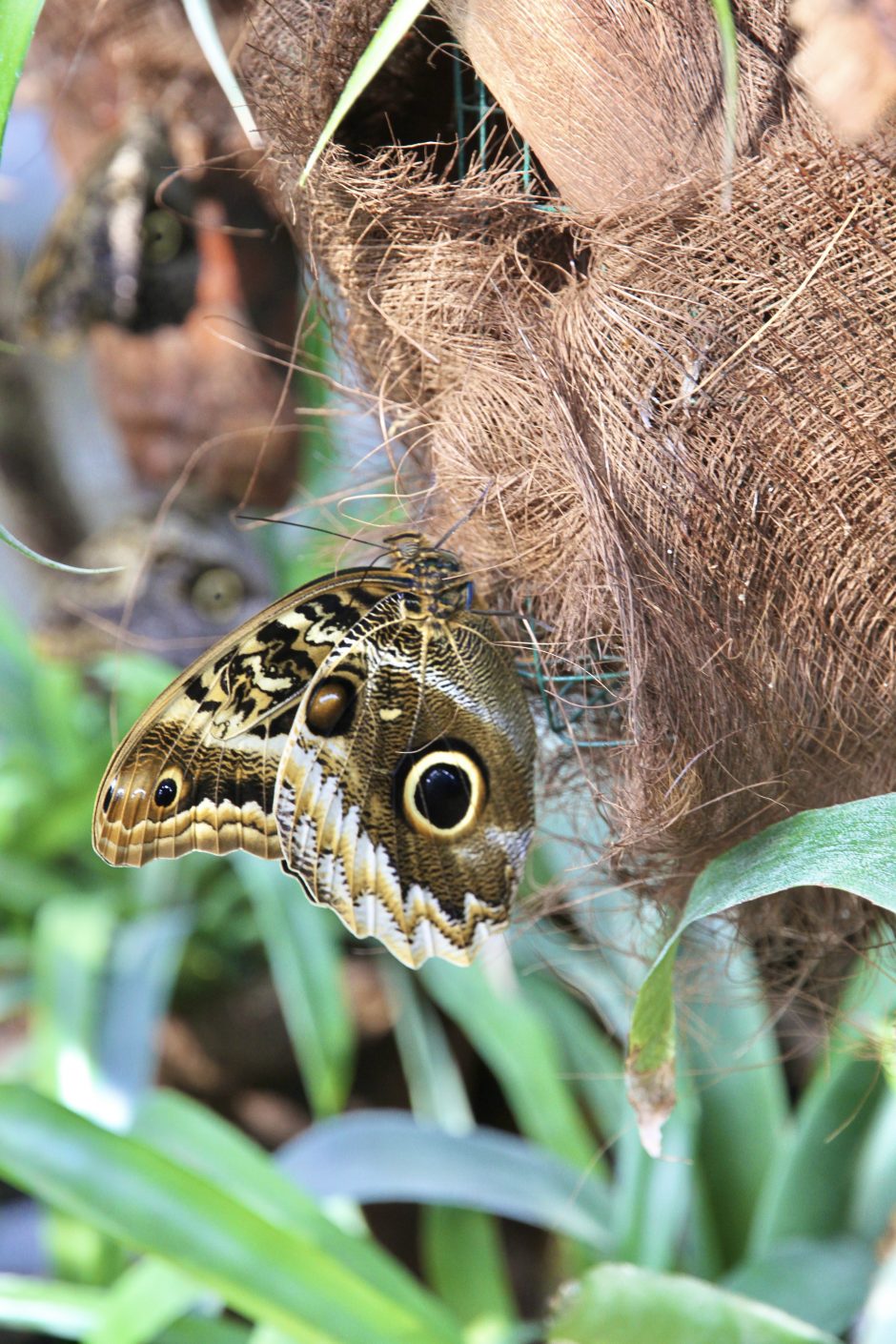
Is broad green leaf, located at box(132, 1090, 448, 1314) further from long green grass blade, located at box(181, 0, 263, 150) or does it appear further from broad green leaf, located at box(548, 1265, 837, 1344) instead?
long green grass blade, located at box(181, 0, 263, 150)

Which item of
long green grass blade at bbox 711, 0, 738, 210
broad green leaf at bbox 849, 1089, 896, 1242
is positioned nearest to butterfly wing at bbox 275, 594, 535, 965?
long green grass blade at bbox 711, 0, 738, 210

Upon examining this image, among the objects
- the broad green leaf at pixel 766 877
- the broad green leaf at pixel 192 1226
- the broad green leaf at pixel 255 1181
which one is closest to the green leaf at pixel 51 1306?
the broad green leaf at pixel 255 1181

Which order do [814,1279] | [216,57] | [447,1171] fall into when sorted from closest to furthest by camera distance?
[216,57]
[814,1279]
[447,1171]

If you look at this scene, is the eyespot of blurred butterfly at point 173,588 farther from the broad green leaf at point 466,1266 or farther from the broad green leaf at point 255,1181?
the broad green leaf at point 466,1266

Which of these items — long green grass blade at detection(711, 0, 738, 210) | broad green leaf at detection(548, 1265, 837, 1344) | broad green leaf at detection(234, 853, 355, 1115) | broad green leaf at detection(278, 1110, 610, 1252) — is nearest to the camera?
long green grass blade at detection(711, 0, 738, 210)

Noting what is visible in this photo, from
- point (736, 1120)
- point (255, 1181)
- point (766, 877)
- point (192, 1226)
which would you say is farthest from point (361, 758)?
point (736, 1120)

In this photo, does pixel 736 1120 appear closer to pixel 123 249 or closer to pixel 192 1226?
pixel 192 1226

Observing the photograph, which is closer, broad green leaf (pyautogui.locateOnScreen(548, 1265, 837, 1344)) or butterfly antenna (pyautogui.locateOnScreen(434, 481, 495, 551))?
butterfly antenna (pyautogui.locateOnScreen(434, 481, 495, 551))

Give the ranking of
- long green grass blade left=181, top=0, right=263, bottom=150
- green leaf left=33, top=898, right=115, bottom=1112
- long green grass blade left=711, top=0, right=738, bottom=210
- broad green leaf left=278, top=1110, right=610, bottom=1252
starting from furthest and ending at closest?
green leaf left=33, top=898, right=115, bottom=1112
broad green leaf left=278, top=1110, right=610, bottom=1252
long green grass blade left=181, top=0, right=263, bottom=150
long green grass blade left=711, top=0, right=738, bottom=210
